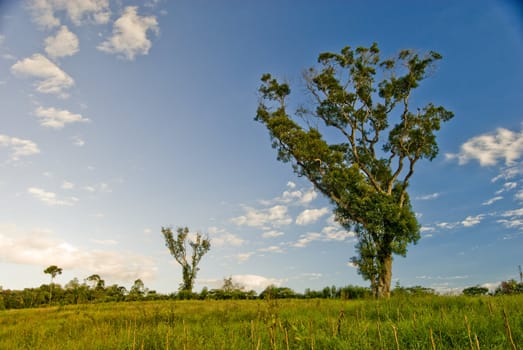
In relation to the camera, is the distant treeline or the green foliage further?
the distant treeline

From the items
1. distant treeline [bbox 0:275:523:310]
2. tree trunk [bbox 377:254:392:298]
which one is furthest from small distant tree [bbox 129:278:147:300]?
tree trunk [bbox 377:254:392:298]

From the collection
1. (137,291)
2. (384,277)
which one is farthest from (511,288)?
(137,291)

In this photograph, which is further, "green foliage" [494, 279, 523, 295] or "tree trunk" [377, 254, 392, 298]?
"tree trunk" [377, 254, 392, 298]

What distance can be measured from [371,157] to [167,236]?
28060 millimetres

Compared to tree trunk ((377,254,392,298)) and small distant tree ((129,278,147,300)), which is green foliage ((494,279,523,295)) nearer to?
tree trunk ((377,254,392,298))

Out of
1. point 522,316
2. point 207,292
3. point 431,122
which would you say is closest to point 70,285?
point 207,292

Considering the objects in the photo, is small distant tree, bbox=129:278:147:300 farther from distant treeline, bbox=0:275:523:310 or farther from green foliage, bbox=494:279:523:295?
green foliage, bbox=494:279:523:295

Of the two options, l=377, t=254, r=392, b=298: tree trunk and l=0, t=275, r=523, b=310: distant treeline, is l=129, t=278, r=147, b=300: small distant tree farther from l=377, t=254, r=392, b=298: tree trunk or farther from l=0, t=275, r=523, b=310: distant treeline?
l=377, t=254, r=392, b=298: tree trunk

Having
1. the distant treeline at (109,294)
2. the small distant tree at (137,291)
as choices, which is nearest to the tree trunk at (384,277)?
the distant treeline at (109,294)

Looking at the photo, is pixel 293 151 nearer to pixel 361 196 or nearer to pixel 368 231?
pixel 361 196

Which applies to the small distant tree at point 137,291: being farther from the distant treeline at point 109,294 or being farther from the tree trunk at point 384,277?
the tree trunk at point 384,277

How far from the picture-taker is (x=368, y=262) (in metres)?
20.0

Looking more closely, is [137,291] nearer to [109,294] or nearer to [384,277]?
[109,294]

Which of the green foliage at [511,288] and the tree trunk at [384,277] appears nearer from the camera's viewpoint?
the green foliage at [511,288]
